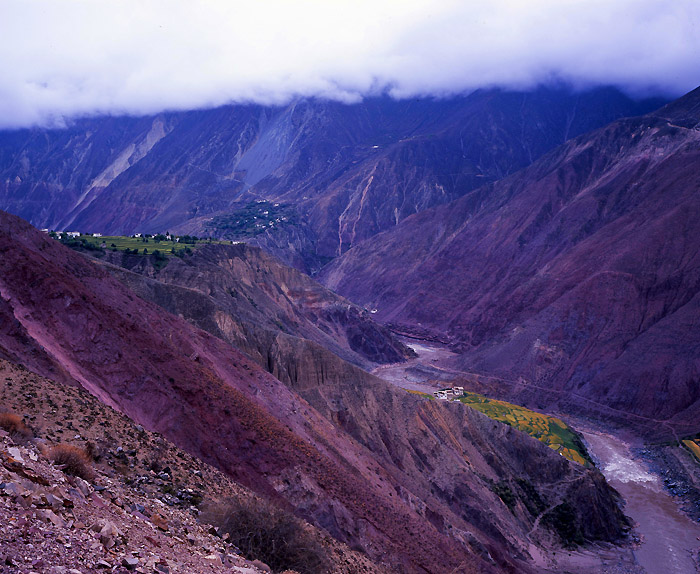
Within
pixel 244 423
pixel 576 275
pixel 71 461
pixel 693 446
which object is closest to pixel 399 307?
pixel 576 275

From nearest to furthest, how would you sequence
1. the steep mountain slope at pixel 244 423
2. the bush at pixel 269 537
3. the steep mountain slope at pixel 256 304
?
the bush at pixel 269 537 → the steep mountain slope at pixel 244 423 → the steep mountain slope at pixel 256 304

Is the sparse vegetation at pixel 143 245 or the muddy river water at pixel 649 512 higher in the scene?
the sparse vegetation at pixel 143 245

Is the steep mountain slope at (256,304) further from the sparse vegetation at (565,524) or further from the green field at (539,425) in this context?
the sparse vegetation at (565,524)

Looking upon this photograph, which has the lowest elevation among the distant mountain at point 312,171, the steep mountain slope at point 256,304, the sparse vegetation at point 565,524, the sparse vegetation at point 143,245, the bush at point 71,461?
the sparse vegetation at point 565,524

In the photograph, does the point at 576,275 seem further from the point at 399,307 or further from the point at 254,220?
the point at 254,220

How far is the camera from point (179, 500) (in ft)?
42.5

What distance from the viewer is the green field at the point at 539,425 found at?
4959 cm

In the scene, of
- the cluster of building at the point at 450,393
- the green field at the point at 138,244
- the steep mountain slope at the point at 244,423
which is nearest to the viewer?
the steep mountain slope at the point at 244,423

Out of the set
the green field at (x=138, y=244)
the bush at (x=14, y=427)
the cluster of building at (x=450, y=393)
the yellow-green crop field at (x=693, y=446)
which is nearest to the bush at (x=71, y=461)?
the bush at (x=14, y=427)

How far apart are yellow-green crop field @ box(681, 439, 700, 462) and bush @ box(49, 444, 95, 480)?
167 feet

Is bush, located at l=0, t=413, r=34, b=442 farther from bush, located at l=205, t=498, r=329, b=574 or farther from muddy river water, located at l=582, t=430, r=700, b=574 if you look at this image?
muddy river water, located at l=582, t=430, r=700, b=574

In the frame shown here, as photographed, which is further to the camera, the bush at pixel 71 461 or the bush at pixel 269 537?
the bush at pixel 269 537

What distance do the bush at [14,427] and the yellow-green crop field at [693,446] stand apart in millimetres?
51381

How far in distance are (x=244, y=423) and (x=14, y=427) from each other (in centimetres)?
1218
